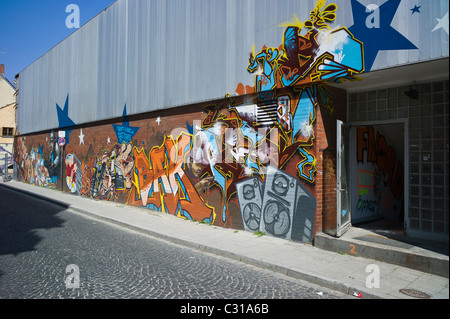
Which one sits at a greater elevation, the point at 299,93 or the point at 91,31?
the point at 91,31

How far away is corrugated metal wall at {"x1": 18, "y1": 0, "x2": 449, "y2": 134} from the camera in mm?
6039

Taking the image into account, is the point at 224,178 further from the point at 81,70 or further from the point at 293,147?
the point at 81,70

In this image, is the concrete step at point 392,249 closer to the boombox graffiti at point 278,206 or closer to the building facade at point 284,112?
the building facade at point 284,112

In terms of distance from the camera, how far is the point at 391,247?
618cm

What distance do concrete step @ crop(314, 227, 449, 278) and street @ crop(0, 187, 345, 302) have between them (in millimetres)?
1600

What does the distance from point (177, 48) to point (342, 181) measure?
22.7ft

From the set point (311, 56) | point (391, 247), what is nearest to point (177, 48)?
point (311, 56)

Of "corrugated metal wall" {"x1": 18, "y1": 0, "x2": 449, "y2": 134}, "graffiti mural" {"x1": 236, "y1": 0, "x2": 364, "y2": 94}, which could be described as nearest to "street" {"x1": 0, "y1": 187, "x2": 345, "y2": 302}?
"graffiti mural" {"x1": 236, "y1": 0, "x2": 364, "y2": 94}

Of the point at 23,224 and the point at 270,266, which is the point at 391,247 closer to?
the point at 270,266

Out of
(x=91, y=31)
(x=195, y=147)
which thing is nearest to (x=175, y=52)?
(x=195, y=147)

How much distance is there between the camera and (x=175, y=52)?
11.3m
